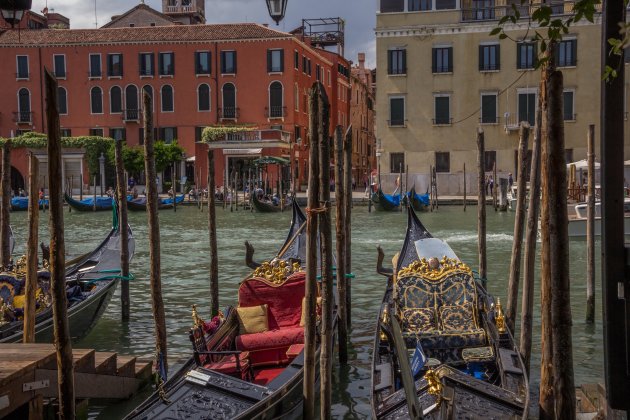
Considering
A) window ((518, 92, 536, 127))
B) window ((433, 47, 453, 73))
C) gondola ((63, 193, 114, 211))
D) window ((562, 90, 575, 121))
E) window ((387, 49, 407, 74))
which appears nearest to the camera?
window ((562, 90, 575, 121))

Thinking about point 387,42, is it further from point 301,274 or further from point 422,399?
point 422,399

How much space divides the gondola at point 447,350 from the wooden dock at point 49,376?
1.46 m

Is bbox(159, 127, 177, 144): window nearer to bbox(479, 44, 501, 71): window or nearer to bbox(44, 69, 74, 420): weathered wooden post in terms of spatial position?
bbox(479, 44, 501, 71): window

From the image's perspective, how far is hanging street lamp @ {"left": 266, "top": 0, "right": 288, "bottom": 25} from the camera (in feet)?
12.8

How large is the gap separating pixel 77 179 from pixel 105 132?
1.72 metres

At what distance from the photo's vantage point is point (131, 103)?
24.5 m

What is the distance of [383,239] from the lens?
1374 cm

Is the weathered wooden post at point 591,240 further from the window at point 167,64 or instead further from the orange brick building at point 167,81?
the window at point 167,64

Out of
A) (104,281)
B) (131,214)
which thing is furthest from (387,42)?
(104,281)

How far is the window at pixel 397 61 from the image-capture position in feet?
66.2

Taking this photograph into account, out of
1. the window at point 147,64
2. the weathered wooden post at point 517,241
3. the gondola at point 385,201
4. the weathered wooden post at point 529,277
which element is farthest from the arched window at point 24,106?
the weathered wooden post at point 529,277

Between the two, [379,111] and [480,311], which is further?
[379,111]

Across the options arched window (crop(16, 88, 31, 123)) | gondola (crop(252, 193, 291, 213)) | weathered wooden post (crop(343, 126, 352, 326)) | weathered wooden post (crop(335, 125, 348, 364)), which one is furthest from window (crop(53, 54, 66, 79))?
weathered wooden post (crop(335, 125, 348, 364))

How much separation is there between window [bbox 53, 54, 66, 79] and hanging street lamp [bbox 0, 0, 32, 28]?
22.0 m
